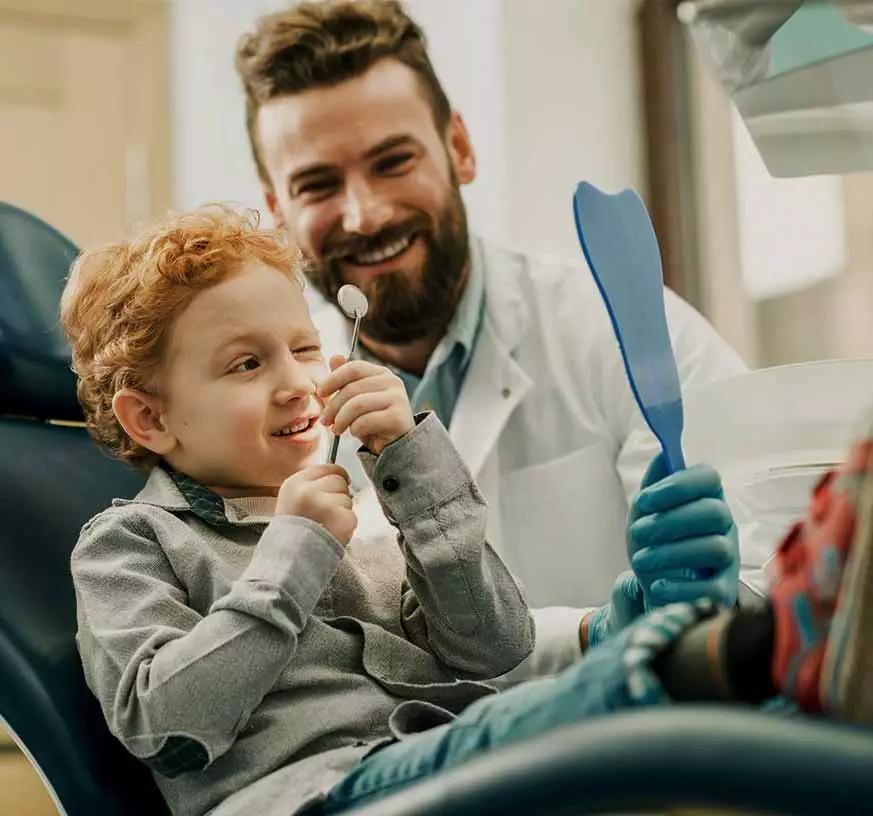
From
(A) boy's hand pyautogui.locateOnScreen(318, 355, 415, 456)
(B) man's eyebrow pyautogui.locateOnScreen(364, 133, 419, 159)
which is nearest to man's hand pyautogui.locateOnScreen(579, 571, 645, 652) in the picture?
(A) boy's hand pyautogui.locateOnScreen(318, 355, 415, 456)

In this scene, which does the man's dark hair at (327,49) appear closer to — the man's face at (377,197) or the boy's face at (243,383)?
the man's face at (377,197)

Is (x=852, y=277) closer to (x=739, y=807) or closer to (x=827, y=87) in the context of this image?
(x=827, y=87)

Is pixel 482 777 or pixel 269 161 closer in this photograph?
pixel 482 777

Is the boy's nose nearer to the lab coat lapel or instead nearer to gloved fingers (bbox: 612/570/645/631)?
the lab coat lapel

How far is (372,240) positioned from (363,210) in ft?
0.18

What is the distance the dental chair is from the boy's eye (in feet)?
0.67

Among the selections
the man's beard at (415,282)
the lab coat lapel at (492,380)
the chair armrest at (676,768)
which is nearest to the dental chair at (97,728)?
the chair armrest at (676,768)

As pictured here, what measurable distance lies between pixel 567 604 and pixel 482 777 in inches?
43.9

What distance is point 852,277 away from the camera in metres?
2.93

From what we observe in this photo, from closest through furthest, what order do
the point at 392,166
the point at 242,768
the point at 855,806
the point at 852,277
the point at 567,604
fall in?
the point at 855,806 < the point at 242,768 < the point at 567,604 < the point at 392,166 < the point at 852,277

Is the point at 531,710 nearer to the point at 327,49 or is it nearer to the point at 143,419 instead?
the point at 143,419

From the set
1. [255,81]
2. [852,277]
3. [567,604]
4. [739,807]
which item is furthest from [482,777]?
[852,277]

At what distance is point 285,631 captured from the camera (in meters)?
0.90

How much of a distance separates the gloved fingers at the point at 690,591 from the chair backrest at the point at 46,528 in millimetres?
407
